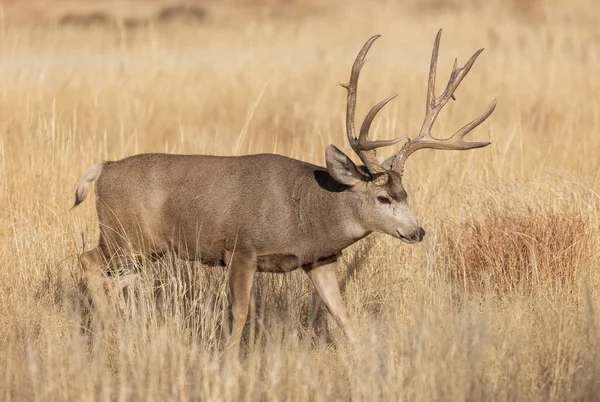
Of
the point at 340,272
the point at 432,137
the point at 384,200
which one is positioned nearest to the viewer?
the point at 384,200

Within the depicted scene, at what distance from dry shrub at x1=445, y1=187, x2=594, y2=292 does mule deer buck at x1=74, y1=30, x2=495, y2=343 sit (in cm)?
83

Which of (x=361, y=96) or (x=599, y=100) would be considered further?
→ (x=361, y=96)

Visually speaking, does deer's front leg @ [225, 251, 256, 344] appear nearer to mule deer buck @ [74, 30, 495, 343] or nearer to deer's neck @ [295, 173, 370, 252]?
mule deer buck @ [74, 30, 495, 343]

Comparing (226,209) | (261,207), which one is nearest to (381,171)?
(261,207)

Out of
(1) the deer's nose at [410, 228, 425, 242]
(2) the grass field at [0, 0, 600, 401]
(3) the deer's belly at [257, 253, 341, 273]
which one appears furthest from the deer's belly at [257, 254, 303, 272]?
(1) the deer's nose at [410, 228, 425, 242]

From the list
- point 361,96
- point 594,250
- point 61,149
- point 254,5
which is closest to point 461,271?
point 594,250

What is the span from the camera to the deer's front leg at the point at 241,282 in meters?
6.37

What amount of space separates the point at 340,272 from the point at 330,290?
2.23 feet

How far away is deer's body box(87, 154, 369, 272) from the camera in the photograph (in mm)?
6453

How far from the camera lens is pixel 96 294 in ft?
22.4

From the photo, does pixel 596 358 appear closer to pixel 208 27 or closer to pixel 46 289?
pixel 46 289

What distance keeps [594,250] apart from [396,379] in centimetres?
242

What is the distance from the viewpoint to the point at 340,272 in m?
7.31

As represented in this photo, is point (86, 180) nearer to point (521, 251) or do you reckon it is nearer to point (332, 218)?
point (332, 218)
